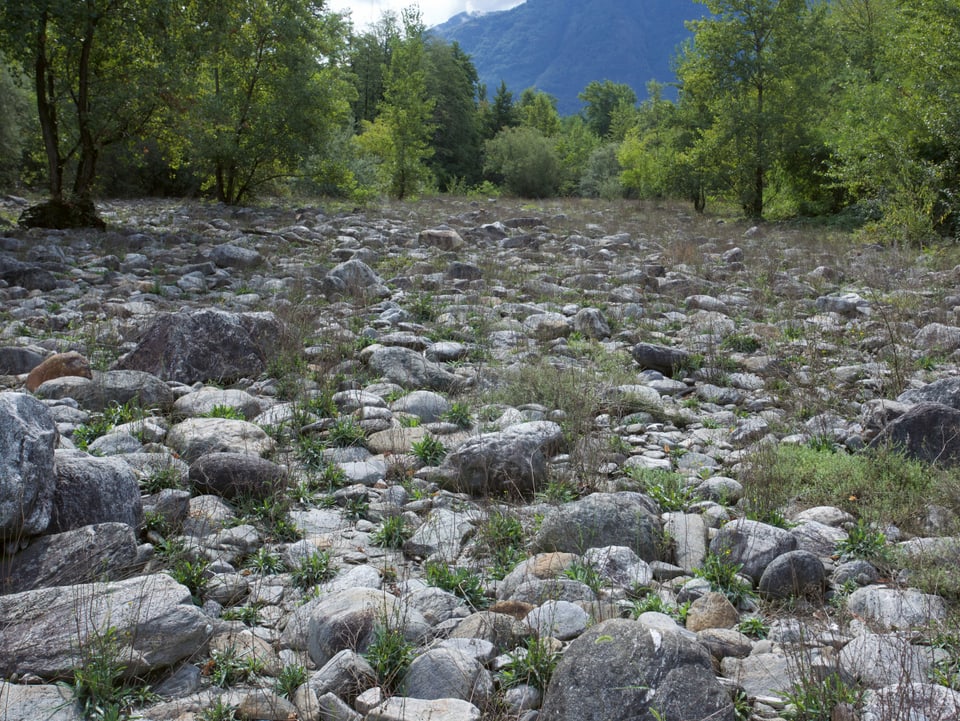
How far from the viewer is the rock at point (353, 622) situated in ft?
8.50

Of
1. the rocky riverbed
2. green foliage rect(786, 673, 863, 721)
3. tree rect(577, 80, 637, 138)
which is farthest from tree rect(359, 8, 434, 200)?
tree rect(577, 80, 637, 138)

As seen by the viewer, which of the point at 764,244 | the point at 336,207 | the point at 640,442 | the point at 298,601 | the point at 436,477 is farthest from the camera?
the point at 336,207

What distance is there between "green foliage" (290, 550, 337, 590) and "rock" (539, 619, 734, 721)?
1.22 metres

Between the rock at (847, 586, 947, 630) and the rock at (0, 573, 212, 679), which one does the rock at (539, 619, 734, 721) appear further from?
the rock at (0, 573, 212, 679)

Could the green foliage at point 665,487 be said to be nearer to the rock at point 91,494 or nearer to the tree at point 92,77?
the rock at point 91,494

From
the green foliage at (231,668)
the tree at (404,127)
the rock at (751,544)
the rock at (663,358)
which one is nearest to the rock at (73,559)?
the green foliage at (231,668)

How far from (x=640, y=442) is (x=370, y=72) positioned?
5218cm

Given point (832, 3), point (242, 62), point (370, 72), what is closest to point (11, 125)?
point (242, 62)

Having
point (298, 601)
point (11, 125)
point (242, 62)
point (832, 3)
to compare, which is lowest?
point (298, 601)

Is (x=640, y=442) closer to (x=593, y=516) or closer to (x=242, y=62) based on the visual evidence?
(x=593, y=516)

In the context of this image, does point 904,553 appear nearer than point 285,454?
Yes

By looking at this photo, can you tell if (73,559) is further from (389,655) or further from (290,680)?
(389,655)

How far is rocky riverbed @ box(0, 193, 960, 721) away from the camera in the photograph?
7.76 ft

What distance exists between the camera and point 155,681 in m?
2.42
